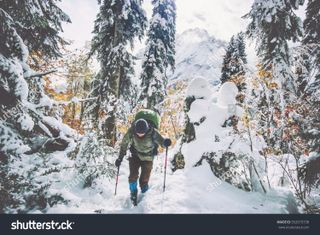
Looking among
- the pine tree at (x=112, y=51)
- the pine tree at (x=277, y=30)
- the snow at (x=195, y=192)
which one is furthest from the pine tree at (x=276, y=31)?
the snow at (x=195, y=192)

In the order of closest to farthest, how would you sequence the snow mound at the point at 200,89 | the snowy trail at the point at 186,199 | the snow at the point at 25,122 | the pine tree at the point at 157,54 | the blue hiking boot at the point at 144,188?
the snow at the point at 25,122 → the snowy trail at the point at 186,199 → the blue hiking boot at the point at 144,188 → the snow mound at the point at 200,89 → the pine tree at the point at 157,54

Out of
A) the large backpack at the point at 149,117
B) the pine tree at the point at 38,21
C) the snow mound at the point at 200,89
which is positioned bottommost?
the large backpack at the point at 149,117

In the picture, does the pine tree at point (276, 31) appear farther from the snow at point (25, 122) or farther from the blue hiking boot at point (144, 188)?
the snow at point (25, 122)

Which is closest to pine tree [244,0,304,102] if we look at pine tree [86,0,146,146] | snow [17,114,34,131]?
pine tree [86,0,146,146]

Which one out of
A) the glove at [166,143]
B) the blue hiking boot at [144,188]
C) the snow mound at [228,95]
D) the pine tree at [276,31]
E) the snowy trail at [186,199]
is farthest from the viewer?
the pine tree at [276,31]

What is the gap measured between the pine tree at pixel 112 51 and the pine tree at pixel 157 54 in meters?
6.72

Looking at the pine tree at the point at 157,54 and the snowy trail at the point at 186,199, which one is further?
the pine tree at the point at 157,54

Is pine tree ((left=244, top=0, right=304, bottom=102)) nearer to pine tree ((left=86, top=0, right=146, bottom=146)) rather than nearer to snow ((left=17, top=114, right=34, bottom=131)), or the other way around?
pine tree ((left=86, top=0, right=146, bottom=146))

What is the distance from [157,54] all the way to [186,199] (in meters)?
17.7

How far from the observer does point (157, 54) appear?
2300 cm

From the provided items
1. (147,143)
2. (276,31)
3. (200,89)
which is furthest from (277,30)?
(147,143)

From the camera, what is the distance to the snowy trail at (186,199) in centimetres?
617

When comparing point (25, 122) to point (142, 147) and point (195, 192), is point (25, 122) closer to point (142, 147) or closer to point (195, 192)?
point (142, 147)
